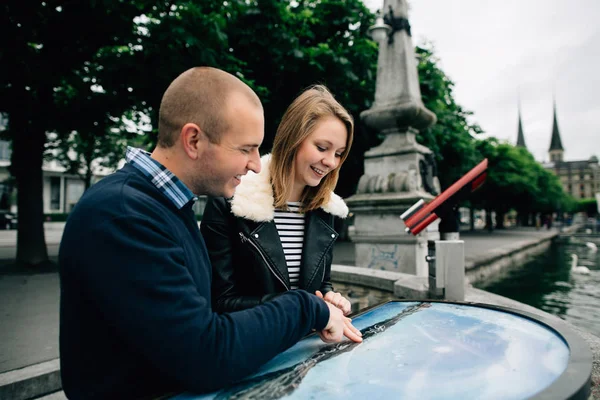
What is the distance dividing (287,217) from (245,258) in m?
0.32

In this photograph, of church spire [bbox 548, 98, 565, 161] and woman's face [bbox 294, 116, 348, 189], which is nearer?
woman's face [bbox 294, 116, 348, 189]

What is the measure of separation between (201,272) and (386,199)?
515 centimetres

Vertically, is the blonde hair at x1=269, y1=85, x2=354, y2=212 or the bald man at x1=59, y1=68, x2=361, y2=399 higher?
the blonde hair at x1=269, y1=85, x2=354, y2=212

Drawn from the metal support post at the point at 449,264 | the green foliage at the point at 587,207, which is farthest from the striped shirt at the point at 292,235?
the green foliage at the point at 587,207

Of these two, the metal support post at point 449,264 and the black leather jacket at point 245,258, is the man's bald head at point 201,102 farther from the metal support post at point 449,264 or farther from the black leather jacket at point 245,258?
the metal support post at point 449,264

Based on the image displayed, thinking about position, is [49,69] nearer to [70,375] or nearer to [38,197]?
[38,197]

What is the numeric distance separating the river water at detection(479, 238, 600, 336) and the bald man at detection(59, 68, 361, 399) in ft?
19.5

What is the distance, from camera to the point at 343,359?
1.23 meters

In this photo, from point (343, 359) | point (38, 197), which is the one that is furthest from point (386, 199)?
point (38, 197)

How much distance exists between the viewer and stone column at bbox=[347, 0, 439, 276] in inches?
235

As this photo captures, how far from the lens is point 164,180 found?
1101mm

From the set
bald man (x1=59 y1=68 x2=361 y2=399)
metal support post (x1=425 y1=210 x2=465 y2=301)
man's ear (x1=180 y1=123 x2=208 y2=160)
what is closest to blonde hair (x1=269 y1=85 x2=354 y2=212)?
bald man (x1=59 y1=68 x2=361 y2=399)

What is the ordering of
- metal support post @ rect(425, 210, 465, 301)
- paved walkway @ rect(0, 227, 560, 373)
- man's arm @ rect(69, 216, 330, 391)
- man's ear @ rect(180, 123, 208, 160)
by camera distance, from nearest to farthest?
man's arm @ rect(69, 216, 330, 391) < man's ear @ rect(180, 123, 208, 160) < metal support post @ rect(425, 210, 465, 301) < paved walkway @ rect(0, 227, 560, 373)

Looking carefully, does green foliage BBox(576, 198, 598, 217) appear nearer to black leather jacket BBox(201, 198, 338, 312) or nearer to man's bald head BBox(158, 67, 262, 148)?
black leather jacket BBox(201, 198, 338, 312)
